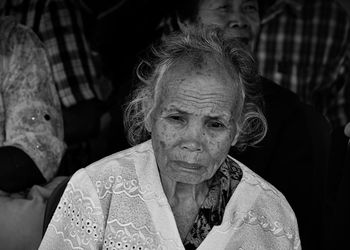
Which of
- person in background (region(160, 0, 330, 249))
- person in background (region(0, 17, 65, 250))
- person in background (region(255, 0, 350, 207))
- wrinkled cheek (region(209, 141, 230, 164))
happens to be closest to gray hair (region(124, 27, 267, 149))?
wrinkled cheek (region(209, 141, 230, 164))

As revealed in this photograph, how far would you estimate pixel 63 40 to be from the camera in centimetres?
371

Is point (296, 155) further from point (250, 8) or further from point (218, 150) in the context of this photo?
point (250, 8)

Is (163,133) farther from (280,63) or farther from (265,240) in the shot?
(280,63)

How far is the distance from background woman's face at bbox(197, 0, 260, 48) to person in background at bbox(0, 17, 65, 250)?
0.81 metres

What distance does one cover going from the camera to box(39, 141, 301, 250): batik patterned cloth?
2316 mm

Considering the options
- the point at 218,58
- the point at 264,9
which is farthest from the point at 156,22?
the point at 218,58

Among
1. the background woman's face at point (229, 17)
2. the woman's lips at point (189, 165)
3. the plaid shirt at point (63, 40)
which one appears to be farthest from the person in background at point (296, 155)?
the plaid shirt at point (63, 40)

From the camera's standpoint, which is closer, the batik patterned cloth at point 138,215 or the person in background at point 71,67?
the batik patterned cloth at point 138,215

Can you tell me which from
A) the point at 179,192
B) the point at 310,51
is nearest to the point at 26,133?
the point at 179,192

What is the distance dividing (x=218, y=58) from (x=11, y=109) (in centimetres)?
113

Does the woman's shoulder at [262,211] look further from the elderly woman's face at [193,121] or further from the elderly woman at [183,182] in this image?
the elderly woman's face at [193,121]

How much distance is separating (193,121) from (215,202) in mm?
304

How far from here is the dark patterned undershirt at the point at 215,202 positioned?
2.39m

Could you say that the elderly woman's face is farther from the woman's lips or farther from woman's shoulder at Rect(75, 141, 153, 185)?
woman's shoulder at Rect(75, 141, 153, 185)
